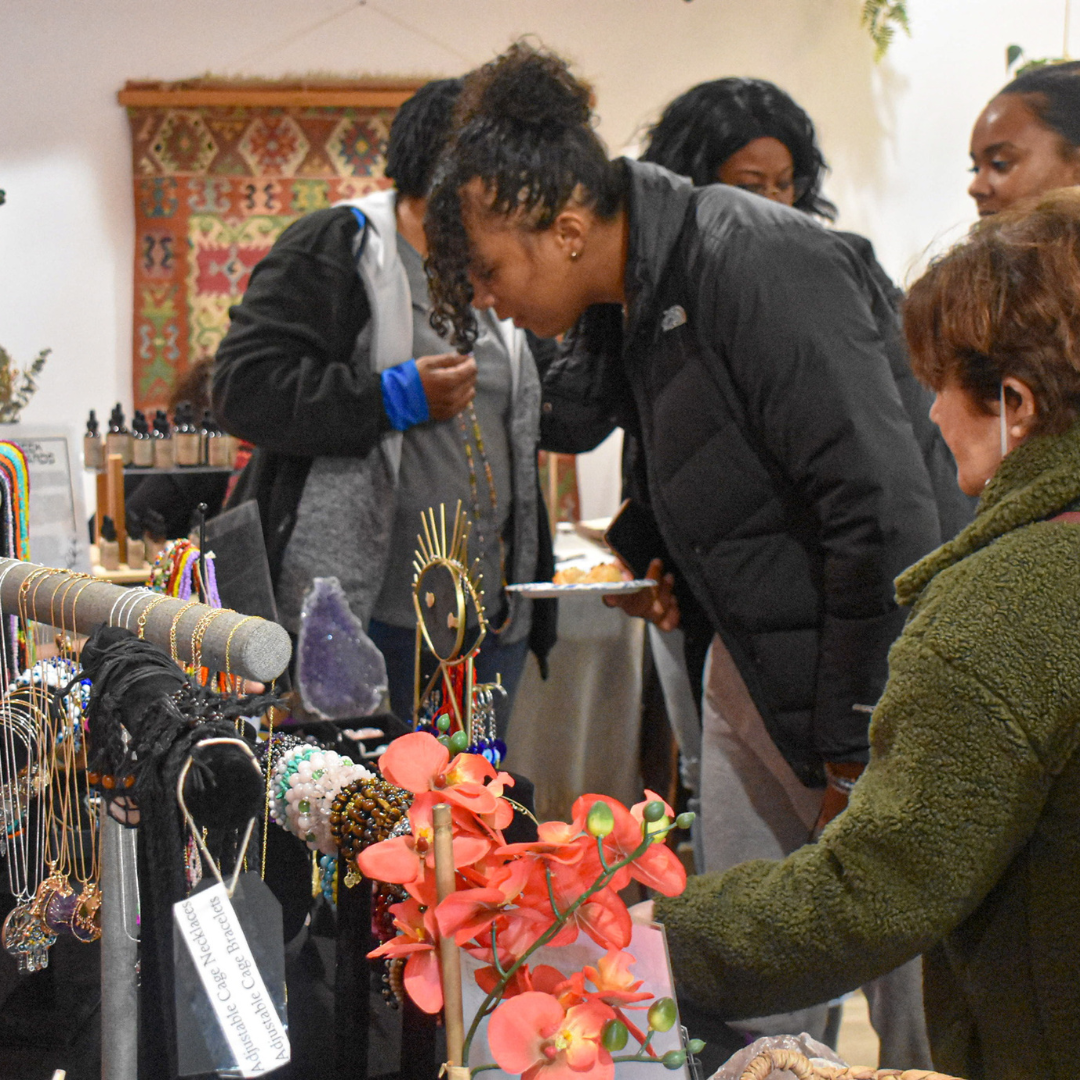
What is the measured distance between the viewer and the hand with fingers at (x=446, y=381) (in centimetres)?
159

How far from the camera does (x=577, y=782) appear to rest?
2.70 meters

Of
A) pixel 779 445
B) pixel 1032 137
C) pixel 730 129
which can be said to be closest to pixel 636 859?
pixel 779 445

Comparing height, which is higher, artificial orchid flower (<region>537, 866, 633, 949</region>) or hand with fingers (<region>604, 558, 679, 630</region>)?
artificial orchid flower (<region>537, 866, 633, 949</region>)

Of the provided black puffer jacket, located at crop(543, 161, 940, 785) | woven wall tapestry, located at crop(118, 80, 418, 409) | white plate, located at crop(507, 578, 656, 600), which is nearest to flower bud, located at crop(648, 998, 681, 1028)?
black puffer jacket, located at crop(543, 161, 940, 785)

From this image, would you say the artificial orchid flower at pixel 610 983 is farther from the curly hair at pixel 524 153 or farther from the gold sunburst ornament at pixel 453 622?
the curly hair at pixel 524 153

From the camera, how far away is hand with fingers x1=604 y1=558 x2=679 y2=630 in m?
1.62

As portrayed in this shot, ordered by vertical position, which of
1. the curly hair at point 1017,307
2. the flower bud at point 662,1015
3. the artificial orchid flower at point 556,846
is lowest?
the flower bud at point 662,1015

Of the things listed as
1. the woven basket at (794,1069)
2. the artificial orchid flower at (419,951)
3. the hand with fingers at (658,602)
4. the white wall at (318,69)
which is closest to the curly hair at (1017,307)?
the woven basket at (794,1069)

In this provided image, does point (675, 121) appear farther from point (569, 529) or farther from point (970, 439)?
point (569, 529)

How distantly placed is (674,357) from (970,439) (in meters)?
0.50

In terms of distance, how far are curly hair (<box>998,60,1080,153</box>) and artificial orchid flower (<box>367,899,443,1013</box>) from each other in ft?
5.09

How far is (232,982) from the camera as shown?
426 mm

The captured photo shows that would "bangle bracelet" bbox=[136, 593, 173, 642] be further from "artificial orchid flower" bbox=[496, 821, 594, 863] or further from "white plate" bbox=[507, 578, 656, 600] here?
"white plate" bbox=[507, 578, 656, 600]

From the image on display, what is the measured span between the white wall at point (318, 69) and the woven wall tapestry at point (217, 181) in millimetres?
95
